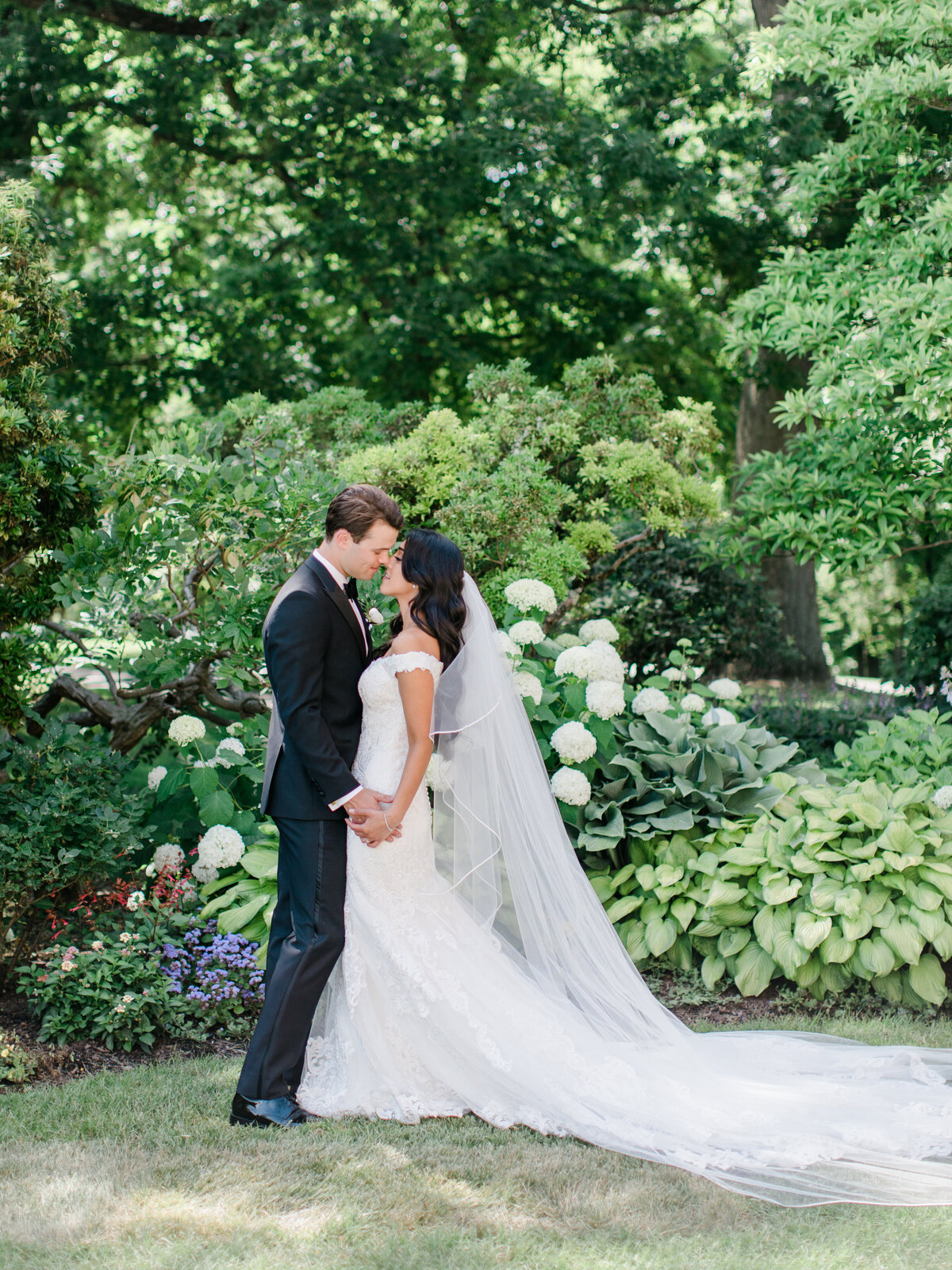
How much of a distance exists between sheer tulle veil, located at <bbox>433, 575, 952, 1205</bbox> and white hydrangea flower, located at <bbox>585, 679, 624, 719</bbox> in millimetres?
1126

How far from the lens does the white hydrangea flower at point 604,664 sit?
221 inches

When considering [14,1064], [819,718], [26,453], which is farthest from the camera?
[819,718]

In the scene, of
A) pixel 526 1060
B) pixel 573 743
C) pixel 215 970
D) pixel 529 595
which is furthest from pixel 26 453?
pixel 526 1060

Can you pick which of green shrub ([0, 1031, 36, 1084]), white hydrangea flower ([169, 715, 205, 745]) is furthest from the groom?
white hydrangea flower ([169, 715, 205, 745])

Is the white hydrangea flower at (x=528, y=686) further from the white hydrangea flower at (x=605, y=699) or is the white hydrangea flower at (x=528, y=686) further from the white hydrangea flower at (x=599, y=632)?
the white hydrangea flower at (x=599, y=632)

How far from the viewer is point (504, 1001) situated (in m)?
3.85

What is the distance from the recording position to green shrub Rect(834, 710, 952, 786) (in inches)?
221

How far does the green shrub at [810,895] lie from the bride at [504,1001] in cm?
54

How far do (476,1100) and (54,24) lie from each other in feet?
41.8

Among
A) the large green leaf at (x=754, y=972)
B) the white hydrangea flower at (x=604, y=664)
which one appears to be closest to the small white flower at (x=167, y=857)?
the white hydrangea flower at (x=604, y=664)

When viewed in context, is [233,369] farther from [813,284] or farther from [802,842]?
[802,842]

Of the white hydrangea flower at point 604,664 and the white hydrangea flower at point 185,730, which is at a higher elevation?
the white hydrangea flower at point 604,664

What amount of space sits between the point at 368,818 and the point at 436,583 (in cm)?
90

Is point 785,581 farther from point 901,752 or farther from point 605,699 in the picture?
point 605,699
